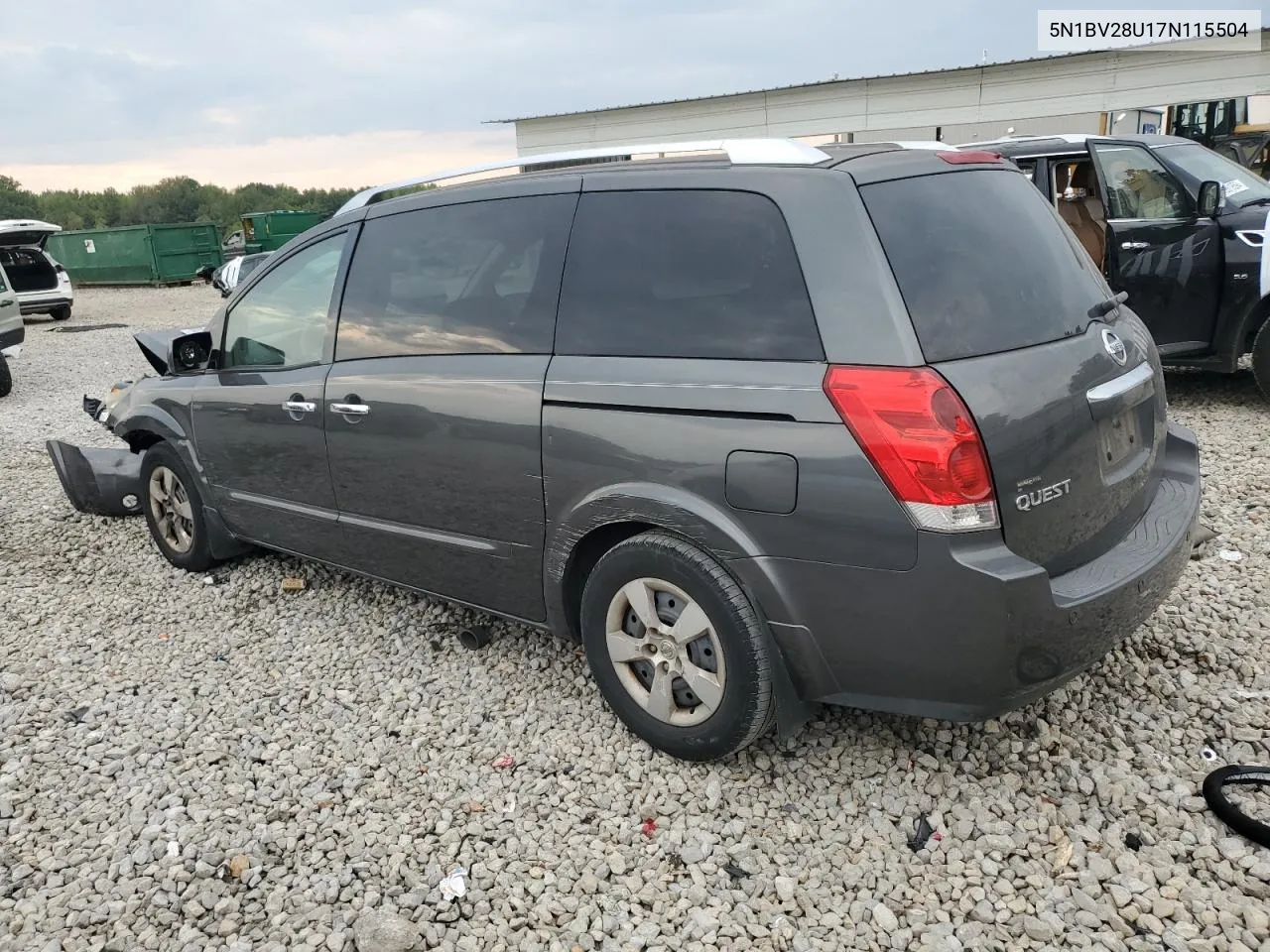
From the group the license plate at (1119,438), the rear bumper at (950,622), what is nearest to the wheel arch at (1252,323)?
the license plate at (1119,438)

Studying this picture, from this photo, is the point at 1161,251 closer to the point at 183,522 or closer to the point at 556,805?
the point at 556,805

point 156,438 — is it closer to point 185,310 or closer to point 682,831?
point 682,831

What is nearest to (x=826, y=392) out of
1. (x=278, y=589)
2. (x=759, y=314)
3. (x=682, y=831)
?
(x=759, y=314)

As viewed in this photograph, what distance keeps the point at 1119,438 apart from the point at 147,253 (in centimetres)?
2960

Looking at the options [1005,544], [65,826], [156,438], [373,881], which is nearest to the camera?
[1005,544]

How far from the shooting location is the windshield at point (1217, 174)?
6780 millimetres

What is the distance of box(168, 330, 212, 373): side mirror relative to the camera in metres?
4.69

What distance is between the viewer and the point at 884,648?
8.31 ft

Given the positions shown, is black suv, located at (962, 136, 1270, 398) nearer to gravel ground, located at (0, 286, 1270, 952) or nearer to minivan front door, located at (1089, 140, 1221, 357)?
minivan front door, located at (1089, 140, 1221, 357)

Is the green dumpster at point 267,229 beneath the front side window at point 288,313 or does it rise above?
above

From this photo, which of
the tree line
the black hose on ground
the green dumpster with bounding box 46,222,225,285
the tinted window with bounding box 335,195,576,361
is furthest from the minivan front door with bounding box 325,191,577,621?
the tree line

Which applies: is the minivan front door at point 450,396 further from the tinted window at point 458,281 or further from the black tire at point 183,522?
the black tire at point 183,522

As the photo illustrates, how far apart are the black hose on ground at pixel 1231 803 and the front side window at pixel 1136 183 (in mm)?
5285

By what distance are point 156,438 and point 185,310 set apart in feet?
59.1
